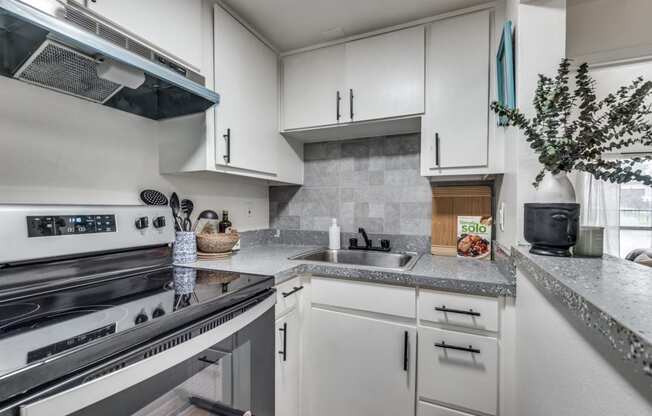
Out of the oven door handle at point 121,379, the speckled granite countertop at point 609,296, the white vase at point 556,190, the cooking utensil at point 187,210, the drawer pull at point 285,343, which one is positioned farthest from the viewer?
the cooking utensil at point 187,210

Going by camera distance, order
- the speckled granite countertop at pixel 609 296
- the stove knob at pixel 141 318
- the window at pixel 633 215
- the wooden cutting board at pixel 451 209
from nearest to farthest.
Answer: the speckled granite countertop at pixel 609 296 → the stove knob at pixel 141 318 → the wooden cutting board at pixel 451 209 → the window at pixel 633 215

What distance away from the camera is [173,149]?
1420mm

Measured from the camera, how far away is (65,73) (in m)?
0.97

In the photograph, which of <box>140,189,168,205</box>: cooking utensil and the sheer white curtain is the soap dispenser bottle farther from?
the sheer white curtain

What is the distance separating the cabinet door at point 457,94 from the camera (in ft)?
4.73

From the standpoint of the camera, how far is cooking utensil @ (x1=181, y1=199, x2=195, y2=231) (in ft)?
5.02

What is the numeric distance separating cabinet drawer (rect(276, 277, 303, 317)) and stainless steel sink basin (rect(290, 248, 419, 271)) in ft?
0.99

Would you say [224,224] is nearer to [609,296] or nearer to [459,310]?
[459,310]

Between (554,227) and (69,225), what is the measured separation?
1.58 meters

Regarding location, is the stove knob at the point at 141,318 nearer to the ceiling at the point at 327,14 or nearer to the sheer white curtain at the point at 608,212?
the ceiling at the point at 327,14

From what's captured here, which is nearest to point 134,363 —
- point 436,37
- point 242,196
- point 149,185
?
point 149,185

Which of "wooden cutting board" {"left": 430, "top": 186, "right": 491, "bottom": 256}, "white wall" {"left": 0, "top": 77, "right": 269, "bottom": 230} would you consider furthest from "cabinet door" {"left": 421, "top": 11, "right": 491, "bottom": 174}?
"white wall" {"left": 0, "top": 77, "right": 269, "bottom": 230}

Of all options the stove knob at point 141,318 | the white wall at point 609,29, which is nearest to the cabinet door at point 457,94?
the white wall at point 609,29

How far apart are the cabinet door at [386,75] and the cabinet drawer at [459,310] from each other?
97 cm
